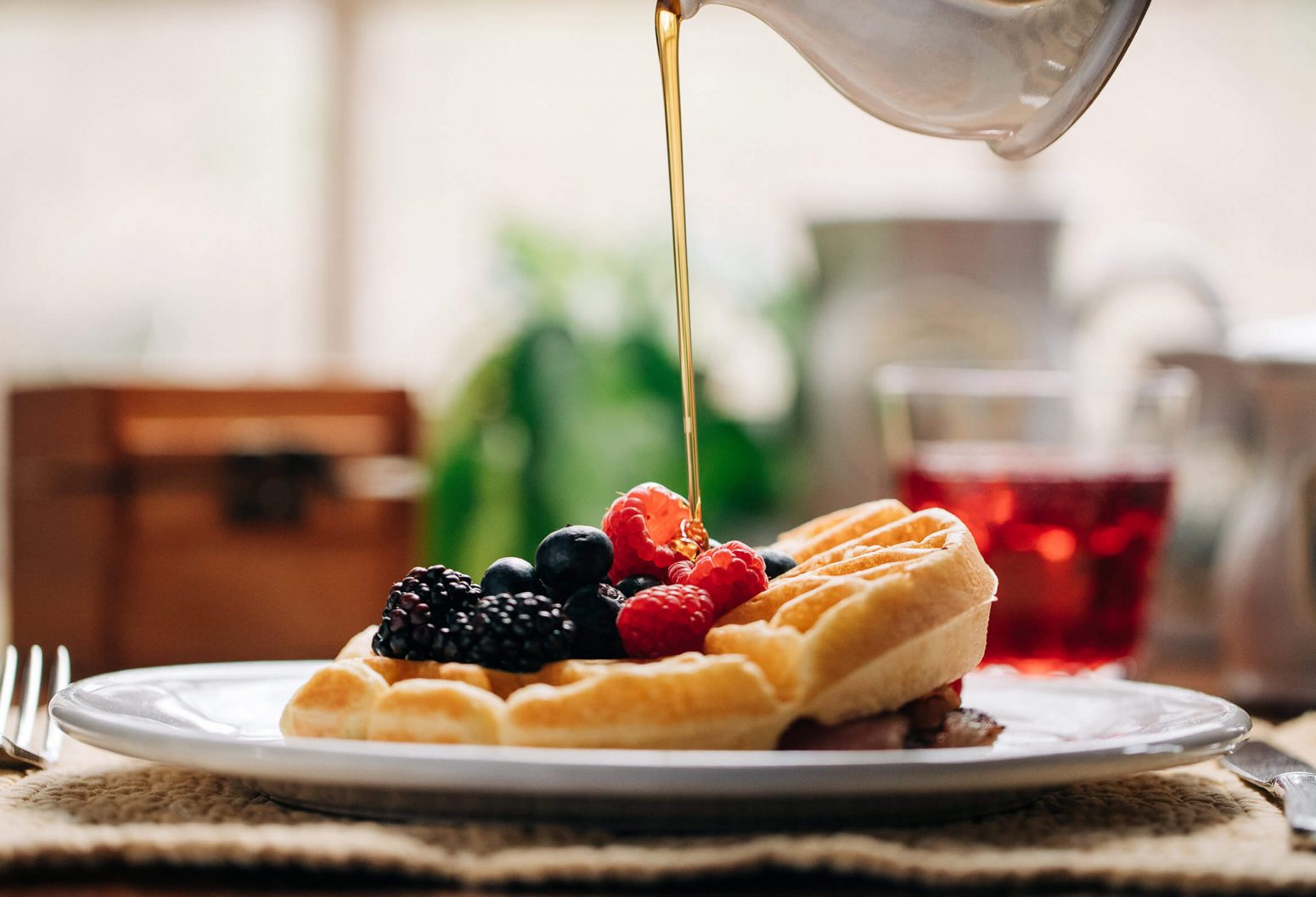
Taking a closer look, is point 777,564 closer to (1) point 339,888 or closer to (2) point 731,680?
(2) point 731,680

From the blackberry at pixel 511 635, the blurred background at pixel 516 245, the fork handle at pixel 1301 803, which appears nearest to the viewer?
the fork handle at pixel 1301 803

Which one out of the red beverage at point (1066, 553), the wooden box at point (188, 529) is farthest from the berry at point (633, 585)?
the wooden box at point (188, 529)

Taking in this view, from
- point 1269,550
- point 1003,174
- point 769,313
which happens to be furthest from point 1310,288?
point 1269,550

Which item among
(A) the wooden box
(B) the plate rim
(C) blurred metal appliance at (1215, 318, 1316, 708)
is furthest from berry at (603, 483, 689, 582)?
(A) the wooden box

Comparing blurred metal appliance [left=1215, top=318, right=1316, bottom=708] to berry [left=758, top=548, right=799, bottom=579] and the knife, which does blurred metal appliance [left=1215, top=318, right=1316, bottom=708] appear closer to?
the knife

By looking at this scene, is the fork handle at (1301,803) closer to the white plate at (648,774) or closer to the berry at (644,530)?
the white plate at (648,774)

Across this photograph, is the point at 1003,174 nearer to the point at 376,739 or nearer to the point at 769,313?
the point at 769,313

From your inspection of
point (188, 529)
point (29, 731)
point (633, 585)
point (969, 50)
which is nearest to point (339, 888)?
point (633, 585)
